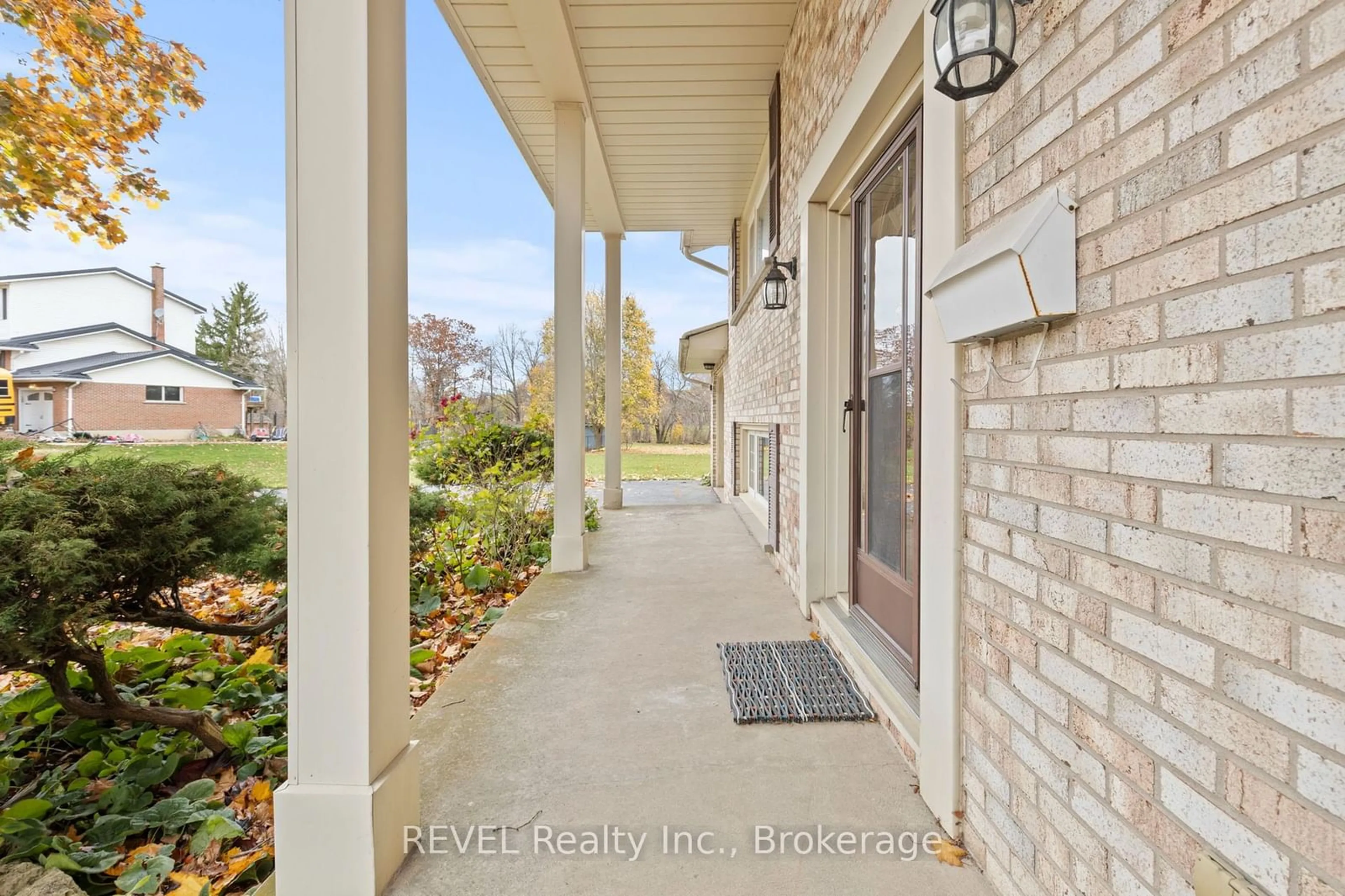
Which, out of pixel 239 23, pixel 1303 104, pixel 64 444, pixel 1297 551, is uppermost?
pixel 239 23

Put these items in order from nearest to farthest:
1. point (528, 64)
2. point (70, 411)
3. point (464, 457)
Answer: point (70, 411), point (528, 64), point (464, 457)

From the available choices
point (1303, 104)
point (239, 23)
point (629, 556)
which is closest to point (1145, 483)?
point (1303, 104)

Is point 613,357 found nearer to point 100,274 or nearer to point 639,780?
point 100,274

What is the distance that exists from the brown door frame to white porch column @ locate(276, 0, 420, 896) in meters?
1.58

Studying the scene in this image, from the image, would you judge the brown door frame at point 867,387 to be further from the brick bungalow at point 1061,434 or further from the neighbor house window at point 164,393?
the neighbor house window at point 164,393

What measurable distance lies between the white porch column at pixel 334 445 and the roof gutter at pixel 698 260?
790 centimetres

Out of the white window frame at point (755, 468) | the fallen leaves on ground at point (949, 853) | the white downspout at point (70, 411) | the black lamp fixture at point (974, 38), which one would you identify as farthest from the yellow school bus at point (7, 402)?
the white window frame at point (755, 468)

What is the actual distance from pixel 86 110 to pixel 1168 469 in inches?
126

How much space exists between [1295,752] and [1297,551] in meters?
0.25

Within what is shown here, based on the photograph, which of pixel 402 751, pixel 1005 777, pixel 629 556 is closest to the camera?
pixel 1005 777

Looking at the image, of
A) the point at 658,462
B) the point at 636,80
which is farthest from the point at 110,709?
the point at 658,462

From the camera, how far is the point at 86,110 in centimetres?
204

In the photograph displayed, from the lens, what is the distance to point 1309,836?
29.1 inches

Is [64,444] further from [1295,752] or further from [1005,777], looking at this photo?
[1295,752]
